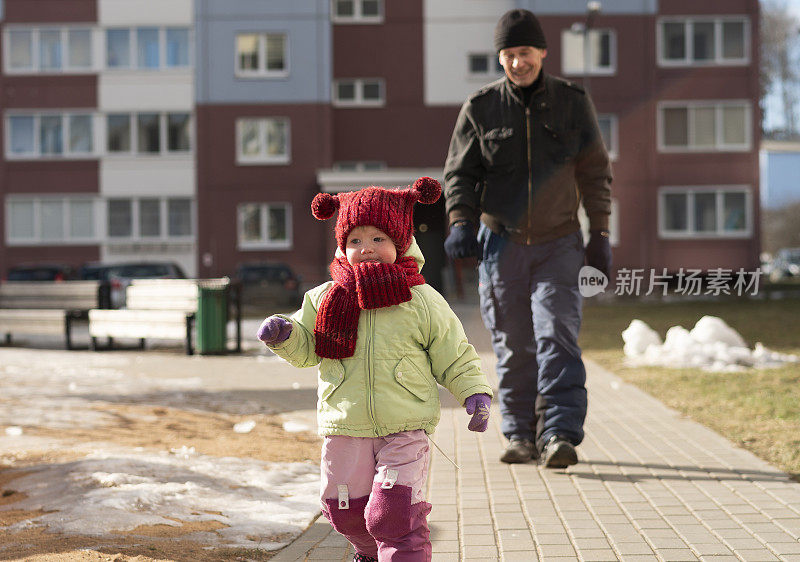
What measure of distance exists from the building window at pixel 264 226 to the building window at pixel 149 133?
127 inches

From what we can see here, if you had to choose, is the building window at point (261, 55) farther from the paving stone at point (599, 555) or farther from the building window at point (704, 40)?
the paving stone at point (599, 555)

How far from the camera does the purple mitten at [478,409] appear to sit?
330 centimetres

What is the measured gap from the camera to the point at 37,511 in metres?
4.77

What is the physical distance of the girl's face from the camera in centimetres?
346

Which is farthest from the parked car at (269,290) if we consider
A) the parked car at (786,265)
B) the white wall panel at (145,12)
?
the parked car at (786,265)

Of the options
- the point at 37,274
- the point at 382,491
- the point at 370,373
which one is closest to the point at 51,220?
the point at 37,274

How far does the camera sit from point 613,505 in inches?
190

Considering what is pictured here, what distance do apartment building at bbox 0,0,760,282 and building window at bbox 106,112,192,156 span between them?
0.17 ft

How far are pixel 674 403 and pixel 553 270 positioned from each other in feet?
10.2

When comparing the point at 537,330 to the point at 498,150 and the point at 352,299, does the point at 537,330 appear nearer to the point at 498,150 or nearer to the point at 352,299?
the point at 498,150

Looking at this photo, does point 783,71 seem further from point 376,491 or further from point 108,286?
point 376,491

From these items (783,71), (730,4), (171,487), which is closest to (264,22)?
(730,4)

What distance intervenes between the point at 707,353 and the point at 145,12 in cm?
2927

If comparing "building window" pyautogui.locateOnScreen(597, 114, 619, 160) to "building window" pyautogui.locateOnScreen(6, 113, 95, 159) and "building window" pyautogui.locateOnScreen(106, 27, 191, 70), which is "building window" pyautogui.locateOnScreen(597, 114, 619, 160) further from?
"building window" pyautogui.locateOnScreen(6, 113, 95, 159)
